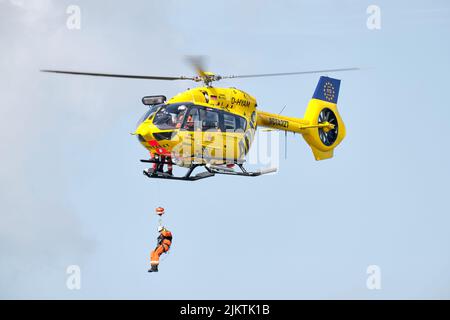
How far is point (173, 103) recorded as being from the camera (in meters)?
32.3

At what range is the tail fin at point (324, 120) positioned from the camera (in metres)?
38.1

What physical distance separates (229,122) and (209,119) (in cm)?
90

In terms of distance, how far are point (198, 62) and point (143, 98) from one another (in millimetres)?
2109

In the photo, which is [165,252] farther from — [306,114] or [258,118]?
[306,114]

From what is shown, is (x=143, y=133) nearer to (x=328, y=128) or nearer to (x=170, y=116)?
(x=170, y=116)

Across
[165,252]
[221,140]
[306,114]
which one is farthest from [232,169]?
[306,114]

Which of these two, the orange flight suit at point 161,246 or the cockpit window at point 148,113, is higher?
the cockpit window at point 148,113

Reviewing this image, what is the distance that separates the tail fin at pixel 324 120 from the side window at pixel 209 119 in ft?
19.4

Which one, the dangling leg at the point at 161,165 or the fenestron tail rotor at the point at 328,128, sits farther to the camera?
the fenestron tail rotor at the point at 328,128

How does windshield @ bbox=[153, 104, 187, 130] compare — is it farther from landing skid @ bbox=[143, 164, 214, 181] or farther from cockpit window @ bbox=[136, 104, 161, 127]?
landing skid @ bbox=[143, 164, 214, 181]

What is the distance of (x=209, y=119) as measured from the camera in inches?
1282

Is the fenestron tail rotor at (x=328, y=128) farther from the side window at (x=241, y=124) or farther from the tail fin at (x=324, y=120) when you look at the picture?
the side window at (x=241, y=124)

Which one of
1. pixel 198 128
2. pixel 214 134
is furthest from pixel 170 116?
pixel 214 134

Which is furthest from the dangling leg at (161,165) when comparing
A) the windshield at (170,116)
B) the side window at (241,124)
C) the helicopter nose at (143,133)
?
the side window at (241,124)
